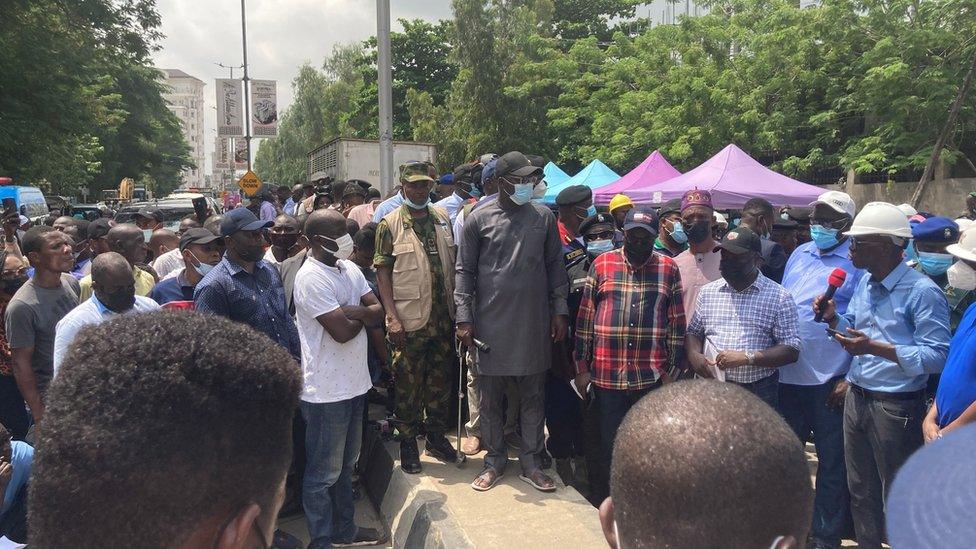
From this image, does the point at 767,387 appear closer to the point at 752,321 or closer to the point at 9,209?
the point at 752,321

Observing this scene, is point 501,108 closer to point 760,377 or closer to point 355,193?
point 355,193

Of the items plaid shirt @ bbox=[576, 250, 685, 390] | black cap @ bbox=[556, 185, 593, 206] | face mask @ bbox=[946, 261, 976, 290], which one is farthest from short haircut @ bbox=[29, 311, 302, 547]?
Result: black cap @ bbox=[556, 185, 593, 206]

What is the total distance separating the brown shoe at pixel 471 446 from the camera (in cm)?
503

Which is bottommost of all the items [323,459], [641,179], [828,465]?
[828,465]

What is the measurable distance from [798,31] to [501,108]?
1361 centimetres

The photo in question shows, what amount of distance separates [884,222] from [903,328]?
0.53m

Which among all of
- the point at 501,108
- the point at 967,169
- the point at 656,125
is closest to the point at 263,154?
the point at 501,108

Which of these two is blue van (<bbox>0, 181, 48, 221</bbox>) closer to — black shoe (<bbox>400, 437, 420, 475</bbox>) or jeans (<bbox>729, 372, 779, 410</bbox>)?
black shoe (<bbox>400, 437, 420, 475</bbox>)

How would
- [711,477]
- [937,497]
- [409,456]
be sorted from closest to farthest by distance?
[937,497] < [711,477] < [409,456]

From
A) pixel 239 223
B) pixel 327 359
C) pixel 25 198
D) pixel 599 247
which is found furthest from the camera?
pixel 25 198

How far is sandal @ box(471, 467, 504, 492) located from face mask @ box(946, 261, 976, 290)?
9.12 ft

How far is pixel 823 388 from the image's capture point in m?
4.03

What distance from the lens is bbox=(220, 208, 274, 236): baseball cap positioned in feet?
12.6

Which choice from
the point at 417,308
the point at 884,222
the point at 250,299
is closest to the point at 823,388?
the point at 884,222
